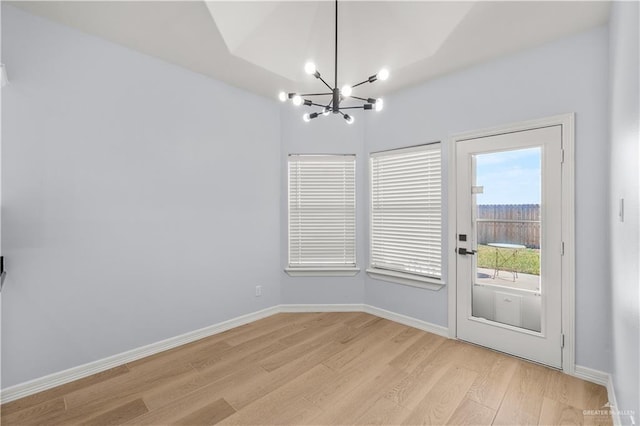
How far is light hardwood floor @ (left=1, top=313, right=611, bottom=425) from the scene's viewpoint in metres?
1.89

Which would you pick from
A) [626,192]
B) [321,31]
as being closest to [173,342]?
[321,31]

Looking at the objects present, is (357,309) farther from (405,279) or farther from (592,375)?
(592,375)

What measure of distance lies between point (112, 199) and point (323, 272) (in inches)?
96.7

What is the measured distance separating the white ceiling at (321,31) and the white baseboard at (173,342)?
2776 millimetres

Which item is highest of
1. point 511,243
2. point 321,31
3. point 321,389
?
point 321,31

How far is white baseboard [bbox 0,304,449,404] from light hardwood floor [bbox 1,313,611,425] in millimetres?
63

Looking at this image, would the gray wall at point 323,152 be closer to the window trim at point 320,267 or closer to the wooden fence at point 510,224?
the window trim at point 320,267

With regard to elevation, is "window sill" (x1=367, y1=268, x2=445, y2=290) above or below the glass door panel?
below

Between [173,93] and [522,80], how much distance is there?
3.34m

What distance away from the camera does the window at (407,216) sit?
126 inches

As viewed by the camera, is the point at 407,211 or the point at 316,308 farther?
the point at 316,308

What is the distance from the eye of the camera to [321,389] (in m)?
2.18

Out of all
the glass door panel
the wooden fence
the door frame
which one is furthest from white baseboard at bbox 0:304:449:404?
the wooden fence

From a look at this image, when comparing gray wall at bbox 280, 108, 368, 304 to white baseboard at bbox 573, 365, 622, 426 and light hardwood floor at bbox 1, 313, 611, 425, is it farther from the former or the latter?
white baseboard at bbox 573, 365, 622, 426
